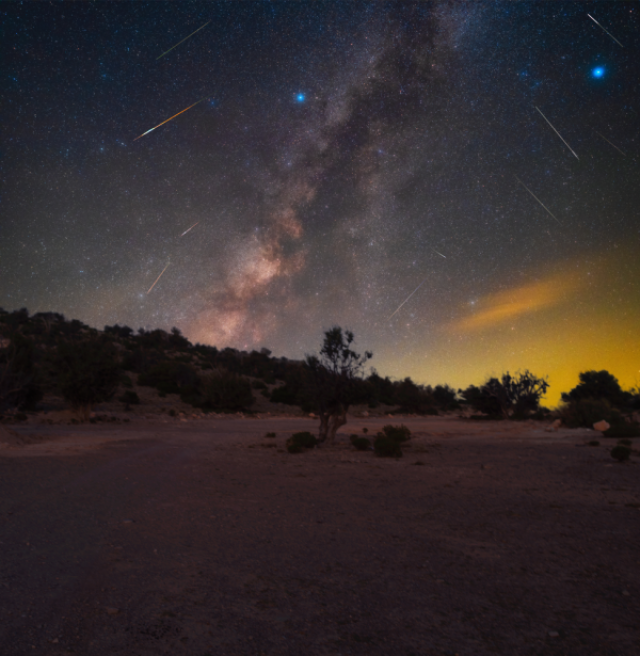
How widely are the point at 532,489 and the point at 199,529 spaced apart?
7.56 metres

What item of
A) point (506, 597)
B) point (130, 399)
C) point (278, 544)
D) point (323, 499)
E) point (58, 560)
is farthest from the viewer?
point (130, 399)

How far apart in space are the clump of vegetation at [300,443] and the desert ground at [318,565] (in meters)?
6.09

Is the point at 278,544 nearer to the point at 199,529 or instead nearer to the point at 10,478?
the point at 199,529

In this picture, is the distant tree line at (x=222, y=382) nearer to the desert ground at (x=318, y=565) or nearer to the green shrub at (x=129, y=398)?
the green shrub at (x=129, y=398)

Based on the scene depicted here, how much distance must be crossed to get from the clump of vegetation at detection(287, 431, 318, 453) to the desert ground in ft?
20.0

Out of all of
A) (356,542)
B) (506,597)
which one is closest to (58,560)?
(356,542)

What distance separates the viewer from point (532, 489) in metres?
9.98

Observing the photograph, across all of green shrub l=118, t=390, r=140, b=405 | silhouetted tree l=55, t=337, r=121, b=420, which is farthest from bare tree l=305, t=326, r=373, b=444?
green shrub l=118, t=390, r=140, b=405

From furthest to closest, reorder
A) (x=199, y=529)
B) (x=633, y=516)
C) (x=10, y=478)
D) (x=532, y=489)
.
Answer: (x=10, y=478) < (x=532, y=489) < (x=633, y=516) < (x=199, y=529)

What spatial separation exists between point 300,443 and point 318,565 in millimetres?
13113

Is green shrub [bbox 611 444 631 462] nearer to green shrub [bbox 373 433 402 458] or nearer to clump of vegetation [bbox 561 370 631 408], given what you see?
green shrub [bbox 373 433 402 458]

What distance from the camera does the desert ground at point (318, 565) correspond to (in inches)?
139

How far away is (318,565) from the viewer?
5.20 meters

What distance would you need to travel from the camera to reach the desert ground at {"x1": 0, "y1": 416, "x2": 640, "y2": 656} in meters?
3.52
